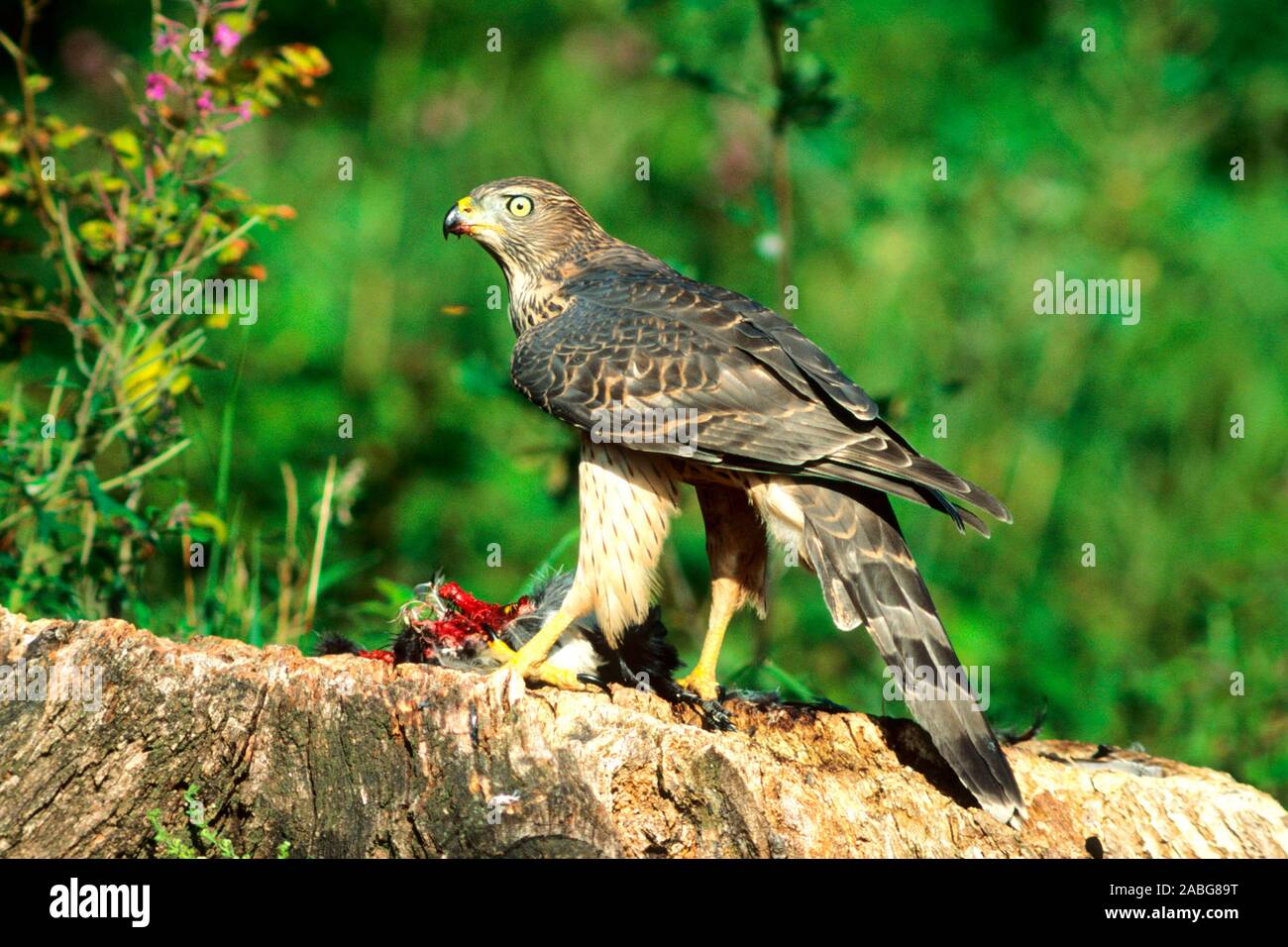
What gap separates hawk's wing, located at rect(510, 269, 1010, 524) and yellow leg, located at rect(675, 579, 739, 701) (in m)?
0.69

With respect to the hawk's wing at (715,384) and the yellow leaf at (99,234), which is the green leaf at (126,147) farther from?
the hawk's wing at (715,384)

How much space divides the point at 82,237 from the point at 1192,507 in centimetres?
596

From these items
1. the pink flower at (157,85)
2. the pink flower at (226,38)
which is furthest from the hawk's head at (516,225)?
the pink flower at (157,85)

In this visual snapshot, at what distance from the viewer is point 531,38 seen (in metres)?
11.0

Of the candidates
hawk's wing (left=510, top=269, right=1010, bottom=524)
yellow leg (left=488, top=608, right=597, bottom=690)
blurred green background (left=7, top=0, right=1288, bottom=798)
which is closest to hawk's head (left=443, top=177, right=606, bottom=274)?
hawk's wing (left=510, top=269, right=1010, bottom=524)

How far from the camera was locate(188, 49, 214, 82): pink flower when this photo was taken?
468cm

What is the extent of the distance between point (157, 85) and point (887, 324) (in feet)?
16.2

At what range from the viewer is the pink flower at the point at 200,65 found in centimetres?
468

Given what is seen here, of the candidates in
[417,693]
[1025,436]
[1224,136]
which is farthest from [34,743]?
[1224,136]

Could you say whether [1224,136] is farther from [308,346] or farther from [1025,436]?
[308,346]

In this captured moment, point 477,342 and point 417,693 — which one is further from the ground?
point 477,342

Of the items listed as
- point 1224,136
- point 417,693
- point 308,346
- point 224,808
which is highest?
point 1224,136

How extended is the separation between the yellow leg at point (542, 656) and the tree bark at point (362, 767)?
17.6 inches

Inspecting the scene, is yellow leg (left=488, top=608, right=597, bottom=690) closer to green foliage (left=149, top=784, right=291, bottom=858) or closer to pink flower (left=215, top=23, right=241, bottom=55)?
green foliage (left=149, top=784, right=291, bottom=858)
